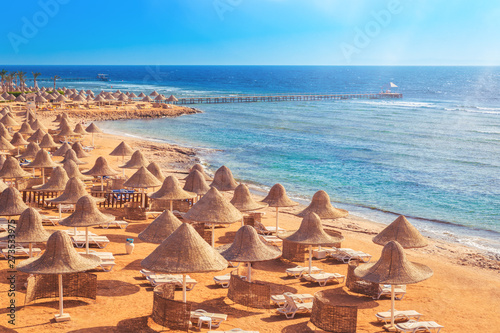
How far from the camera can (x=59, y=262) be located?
38.4ft

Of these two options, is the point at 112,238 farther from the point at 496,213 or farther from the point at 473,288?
the point at 496,213

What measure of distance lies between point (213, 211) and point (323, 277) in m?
4.21

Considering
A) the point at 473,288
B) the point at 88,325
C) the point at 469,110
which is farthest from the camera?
the point at 469,110

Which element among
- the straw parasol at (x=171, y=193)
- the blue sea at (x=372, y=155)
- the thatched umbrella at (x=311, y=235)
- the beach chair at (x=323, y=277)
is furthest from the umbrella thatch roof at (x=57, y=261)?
the blue sea at (x=372, y=155)

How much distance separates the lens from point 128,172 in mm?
33000

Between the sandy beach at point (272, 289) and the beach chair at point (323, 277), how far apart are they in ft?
0.81

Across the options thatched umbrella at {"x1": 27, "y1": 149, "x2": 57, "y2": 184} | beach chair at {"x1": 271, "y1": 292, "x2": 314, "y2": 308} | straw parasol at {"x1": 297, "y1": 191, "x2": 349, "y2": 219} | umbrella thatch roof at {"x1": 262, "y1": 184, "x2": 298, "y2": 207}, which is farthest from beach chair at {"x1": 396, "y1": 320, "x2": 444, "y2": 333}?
thatched umbrella at {"x1": 27, "y1": 149, "x2": 57, "y2": 184}

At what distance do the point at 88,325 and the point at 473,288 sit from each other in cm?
1198

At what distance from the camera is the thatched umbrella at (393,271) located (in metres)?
12.8

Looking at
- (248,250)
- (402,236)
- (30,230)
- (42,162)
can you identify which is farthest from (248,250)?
(42,162)

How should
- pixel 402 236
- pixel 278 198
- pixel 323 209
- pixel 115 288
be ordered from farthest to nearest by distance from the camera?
pixel 278 198
pixel 323 209
pixel 402 236
pixel 115 288

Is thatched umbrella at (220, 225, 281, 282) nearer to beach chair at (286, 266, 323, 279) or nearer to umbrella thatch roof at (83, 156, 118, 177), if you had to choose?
beach chair at (286, 266, 323, 279)

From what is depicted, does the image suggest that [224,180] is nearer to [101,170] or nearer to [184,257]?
[101,170]

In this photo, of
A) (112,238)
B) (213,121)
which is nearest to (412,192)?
(112,238)
